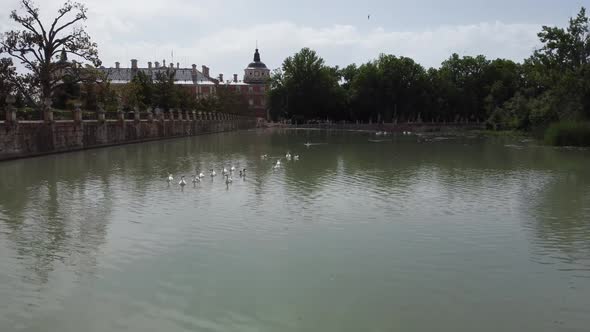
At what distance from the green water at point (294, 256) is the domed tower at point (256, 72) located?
153790 millimetres

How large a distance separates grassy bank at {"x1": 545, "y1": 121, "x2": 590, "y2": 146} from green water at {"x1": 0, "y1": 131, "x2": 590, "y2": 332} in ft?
73.7

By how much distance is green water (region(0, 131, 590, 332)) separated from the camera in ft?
20.8

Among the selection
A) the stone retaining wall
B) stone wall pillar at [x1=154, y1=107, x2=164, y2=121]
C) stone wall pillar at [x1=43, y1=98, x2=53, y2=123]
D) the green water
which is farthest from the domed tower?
the green water

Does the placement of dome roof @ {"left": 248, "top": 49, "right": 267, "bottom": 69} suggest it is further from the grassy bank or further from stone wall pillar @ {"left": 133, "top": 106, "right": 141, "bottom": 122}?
the grassy bank

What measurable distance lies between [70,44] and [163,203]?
31972 millimetres

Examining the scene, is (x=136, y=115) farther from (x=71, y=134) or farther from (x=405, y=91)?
(x=405, y=91)

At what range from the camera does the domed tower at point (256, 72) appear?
16900cm

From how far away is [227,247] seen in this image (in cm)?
933

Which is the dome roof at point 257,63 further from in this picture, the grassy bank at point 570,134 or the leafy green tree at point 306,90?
the grassy bank at point 570,134

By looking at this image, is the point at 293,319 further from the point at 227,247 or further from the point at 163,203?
the point at 163,203

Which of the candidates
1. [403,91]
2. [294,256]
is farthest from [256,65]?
[294,256]

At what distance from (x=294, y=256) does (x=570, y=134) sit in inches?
1340

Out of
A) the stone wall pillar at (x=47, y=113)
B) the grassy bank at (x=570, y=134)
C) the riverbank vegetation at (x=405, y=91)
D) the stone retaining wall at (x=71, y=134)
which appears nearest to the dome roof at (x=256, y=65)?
the riverbank vegetation at (x=405, y=91)

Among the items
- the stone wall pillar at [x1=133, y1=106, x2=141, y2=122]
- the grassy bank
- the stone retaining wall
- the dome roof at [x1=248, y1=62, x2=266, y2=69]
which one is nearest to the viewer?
the stone retaining wall
